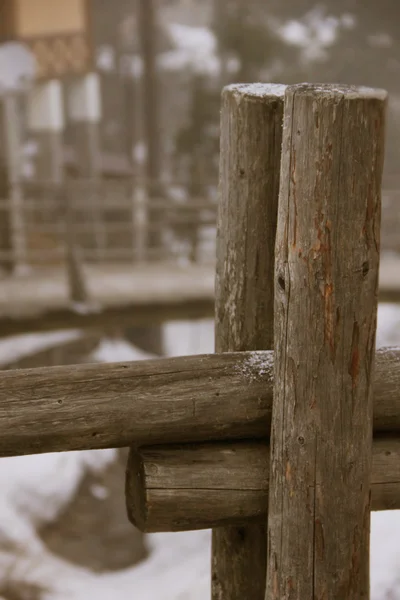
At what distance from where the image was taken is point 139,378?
2.17 m

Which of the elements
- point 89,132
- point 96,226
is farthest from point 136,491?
point 89,132

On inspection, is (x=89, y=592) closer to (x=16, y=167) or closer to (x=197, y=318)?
(x=197, y=318)

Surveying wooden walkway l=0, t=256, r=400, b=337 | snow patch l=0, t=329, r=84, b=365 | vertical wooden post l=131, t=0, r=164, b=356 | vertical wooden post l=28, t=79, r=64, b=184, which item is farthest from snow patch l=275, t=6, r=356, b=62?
snow patch l=0, t=329, r=84, b=365

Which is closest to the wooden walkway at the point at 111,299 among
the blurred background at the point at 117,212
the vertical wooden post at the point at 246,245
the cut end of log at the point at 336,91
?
the blurred background at the point at 117,212

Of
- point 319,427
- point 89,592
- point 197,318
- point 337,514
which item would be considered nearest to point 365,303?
point 319,427

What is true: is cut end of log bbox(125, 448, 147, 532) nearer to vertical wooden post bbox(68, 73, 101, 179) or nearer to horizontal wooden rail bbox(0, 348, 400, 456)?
horizontal wooden rail bbox(0, 348, 400, 456)

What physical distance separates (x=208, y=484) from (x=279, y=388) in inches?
12.4

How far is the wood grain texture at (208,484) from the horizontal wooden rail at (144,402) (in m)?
0.04

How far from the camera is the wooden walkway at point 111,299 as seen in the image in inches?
266

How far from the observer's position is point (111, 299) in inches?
276

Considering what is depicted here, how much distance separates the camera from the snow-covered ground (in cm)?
524

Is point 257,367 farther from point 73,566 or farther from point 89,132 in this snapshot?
point 89,132

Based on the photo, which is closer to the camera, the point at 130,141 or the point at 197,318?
the point at 197,318

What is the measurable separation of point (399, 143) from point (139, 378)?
572 inches
